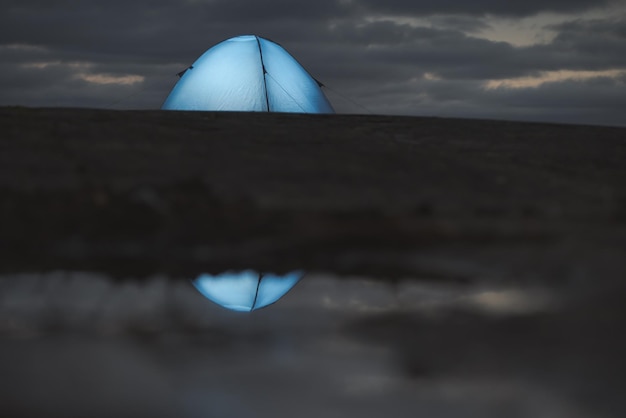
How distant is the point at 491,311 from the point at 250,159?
1.31 meters

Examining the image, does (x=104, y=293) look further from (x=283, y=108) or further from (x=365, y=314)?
(x=283, y=108)

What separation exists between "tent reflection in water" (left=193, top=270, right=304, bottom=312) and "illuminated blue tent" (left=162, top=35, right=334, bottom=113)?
17.6 feet

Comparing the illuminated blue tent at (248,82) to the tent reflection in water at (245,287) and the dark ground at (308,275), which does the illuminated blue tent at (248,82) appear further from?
the tent reflection in water at (245,287)

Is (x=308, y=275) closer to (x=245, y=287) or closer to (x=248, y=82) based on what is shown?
(x=245, y=287)

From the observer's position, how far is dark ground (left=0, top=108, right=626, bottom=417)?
46.1 inches

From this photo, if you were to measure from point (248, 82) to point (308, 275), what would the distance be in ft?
18.4

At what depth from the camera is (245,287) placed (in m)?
1.75

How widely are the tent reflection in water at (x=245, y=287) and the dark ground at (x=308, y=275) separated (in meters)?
0.04

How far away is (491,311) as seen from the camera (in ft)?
5.21

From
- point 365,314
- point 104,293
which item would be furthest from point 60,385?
point 365,314

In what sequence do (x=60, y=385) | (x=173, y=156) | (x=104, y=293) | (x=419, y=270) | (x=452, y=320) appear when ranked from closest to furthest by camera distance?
1. (x=60, y=385)
2. (x=452, y=320)
3. (x=104, y=293)
4. (x=419, y=270)
5. (x=173, y=156)

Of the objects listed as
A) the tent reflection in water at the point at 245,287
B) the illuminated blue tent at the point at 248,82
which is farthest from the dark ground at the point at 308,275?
the illuminated blue tent at the point at 248,82

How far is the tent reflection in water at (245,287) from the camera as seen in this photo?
1711mm

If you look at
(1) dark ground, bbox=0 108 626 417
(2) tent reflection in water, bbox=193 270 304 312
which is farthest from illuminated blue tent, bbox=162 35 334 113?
(2) tent reflection in water, bbox=193 270 304 312
